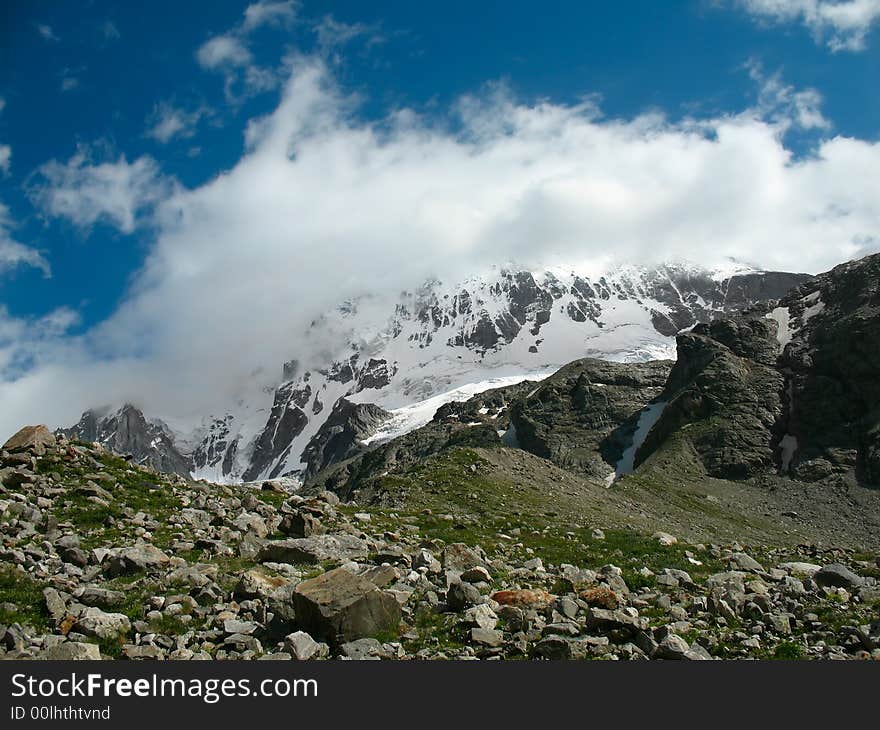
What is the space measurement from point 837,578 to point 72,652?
58.3 feet

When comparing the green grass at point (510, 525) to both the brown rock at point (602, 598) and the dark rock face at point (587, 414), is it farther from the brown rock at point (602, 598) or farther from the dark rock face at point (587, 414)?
the dark rock face at point (587, 414)

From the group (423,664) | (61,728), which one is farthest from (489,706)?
(61,728)

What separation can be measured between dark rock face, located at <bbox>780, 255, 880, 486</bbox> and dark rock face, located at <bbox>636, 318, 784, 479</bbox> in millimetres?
4447

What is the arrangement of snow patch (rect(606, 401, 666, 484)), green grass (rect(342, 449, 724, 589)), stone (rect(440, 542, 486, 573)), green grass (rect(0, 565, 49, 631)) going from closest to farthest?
1. green grass (rect(0, 565, 49, 631))
2. stone (rect(440, 542, 486, 573))
3. green grass (rect(342, 449, 724, 589))
4. snow patch (rect(606, 401, 666, 484))

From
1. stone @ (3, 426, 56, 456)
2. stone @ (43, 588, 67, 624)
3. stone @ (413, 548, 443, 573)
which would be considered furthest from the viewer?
stone @ (3, 426, 56, 456)

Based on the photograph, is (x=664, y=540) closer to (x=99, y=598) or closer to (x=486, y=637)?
(x=486, y=637)

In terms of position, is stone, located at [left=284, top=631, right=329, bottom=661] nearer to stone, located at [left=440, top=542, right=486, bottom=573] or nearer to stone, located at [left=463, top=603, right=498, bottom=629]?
stone, located at [left=463, top=603, right=498, bottom=629]

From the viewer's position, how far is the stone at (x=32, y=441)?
30.5m

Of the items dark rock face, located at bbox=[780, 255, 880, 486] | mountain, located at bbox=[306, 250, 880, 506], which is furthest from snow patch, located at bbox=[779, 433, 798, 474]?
dark rock face, located at bbox=[780, 255, 880, 486]

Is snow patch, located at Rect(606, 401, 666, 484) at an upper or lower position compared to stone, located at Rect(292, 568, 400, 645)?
upper

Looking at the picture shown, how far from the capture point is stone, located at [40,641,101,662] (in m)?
12.2

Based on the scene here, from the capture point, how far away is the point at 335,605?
13594 millimetres

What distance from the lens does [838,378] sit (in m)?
132

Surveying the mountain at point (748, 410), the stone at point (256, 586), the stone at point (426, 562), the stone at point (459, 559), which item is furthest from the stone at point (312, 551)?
the mountain at point (748, 410)
